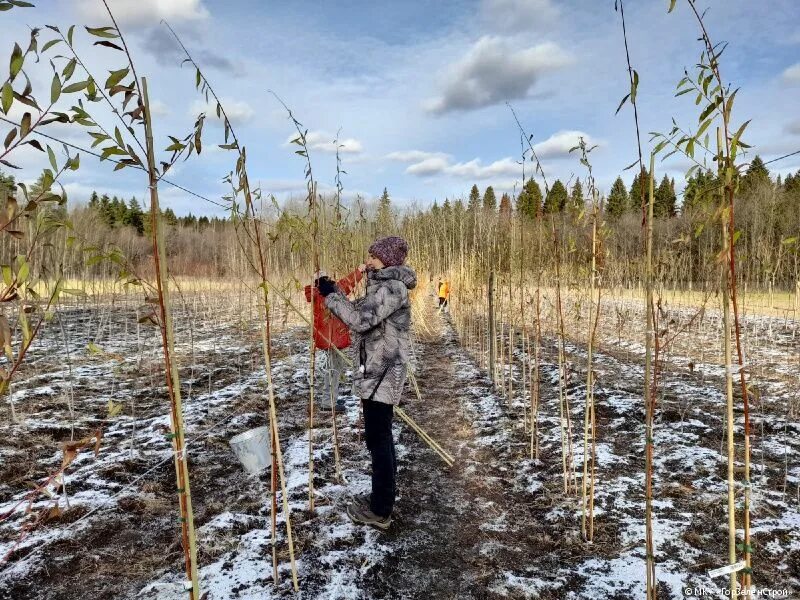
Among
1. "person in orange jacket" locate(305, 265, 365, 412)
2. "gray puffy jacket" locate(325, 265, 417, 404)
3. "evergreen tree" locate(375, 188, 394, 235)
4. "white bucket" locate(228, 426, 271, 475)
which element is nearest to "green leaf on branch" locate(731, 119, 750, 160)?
"gray puffy jacket" locate(325, 265, 417, 404)

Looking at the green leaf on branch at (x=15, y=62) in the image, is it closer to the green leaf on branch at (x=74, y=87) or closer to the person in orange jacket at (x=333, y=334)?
the green leaf on branch at (x=74, y=87)

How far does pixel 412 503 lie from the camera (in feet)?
10.5

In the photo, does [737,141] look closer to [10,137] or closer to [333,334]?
[10,137]

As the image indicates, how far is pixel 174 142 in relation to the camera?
1.33 metres

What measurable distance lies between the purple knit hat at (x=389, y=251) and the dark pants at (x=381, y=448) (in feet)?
2.67

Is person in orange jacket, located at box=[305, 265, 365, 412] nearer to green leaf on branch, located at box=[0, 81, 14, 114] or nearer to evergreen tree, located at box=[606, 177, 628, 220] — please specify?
green leaf on branch, located at box=[0, 81, 14, 114]

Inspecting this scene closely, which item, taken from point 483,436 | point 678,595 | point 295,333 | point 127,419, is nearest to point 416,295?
point 295,333

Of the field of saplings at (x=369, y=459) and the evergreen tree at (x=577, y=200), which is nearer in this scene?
the field of saplings at (x=369, y=459)

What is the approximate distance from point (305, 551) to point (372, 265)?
1.63 metres

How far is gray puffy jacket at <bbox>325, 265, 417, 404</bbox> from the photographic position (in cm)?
260

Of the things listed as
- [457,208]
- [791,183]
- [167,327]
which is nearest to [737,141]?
[167,327]

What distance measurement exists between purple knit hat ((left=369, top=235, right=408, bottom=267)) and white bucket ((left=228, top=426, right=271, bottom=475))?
1621mm

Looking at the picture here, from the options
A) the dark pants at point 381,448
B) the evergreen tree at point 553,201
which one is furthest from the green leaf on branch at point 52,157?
the evergreen tree at point 553,201

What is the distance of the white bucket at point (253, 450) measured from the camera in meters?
3.35
